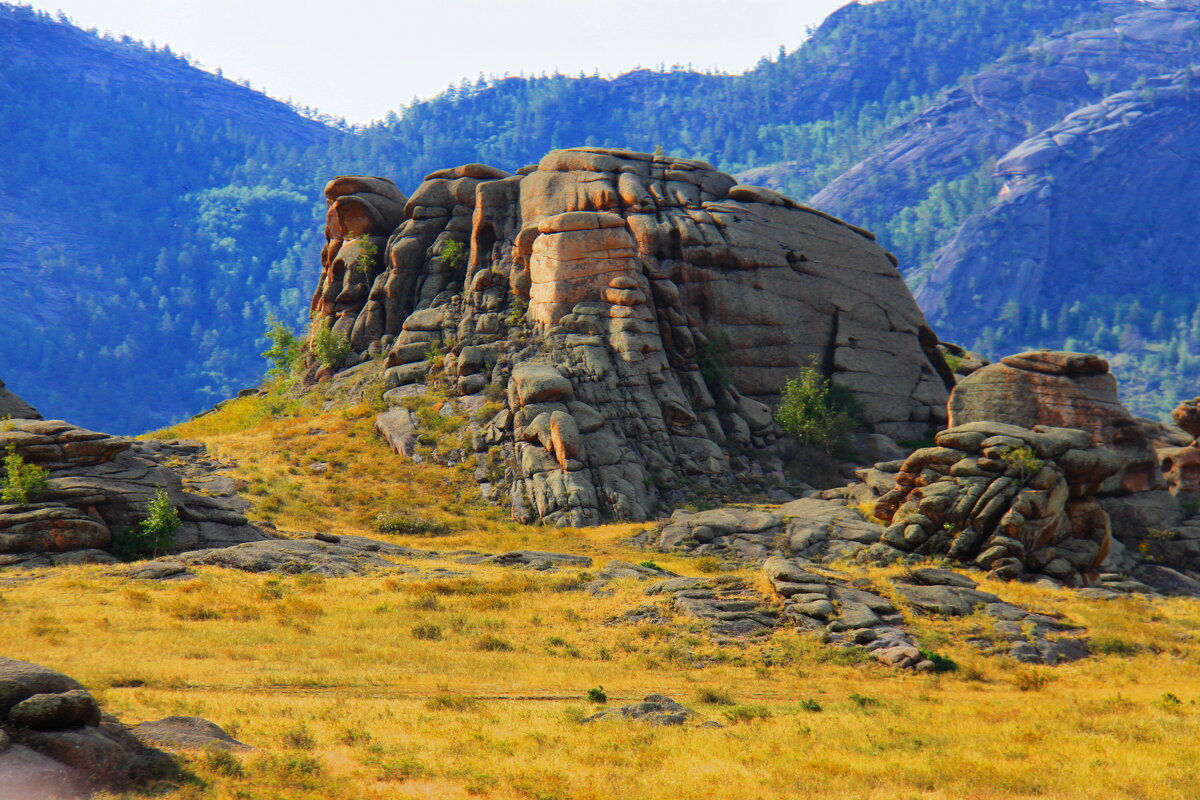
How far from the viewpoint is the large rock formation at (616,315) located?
1992 inches

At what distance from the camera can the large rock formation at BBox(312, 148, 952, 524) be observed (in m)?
50.6

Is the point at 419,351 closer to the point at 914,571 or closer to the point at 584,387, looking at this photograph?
the point at 584,387

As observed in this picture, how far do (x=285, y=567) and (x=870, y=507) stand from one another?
28.0 m

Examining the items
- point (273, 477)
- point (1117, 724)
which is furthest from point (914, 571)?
→ point (273, 477)

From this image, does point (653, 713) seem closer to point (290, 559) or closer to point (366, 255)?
point (290, 559)

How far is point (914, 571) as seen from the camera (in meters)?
33.8

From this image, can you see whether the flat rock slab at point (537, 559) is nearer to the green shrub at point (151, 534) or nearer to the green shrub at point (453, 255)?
the green shrub at point (151, 534)

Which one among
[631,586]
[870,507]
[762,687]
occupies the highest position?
[870,507]

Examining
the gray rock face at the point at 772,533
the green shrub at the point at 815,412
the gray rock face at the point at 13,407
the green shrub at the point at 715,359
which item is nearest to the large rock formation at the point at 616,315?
the green shrub at the point at 715,359

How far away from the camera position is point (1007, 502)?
123 feet

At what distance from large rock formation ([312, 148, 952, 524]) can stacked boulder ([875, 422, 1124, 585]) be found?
1418 cm

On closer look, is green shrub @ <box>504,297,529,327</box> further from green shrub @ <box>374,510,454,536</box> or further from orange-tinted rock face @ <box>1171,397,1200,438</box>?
orange-tinted rock face @ <box>1171,397,1200,438</box>

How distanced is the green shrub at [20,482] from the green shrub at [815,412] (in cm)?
4160

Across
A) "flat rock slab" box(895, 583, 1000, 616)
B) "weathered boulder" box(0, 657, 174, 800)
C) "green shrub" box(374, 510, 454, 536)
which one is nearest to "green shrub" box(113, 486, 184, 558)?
"green shrub" box(374, 510, 454, 536)
